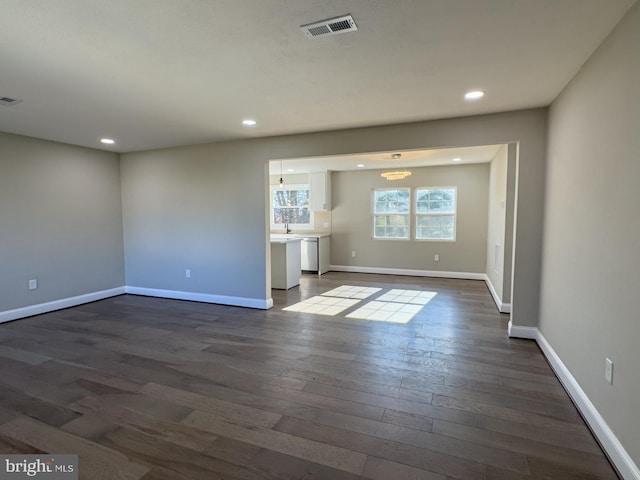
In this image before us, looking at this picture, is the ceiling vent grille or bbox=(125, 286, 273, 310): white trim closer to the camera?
the ceiling vent grille

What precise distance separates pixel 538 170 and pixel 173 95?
3559mm

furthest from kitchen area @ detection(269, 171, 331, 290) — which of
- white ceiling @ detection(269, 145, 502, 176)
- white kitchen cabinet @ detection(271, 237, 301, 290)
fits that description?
white ceiling @ detection(269, 145, 502, 176)

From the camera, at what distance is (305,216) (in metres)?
8.41

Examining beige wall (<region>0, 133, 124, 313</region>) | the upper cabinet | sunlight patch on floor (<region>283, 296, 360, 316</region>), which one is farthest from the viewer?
the upper cabinet

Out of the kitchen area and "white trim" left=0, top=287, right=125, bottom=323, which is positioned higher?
the kitchen area

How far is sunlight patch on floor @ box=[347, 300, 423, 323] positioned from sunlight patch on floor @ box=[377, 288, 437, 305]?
229mm

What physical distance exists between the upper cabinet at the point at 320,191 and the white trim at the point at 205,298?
3.45 m

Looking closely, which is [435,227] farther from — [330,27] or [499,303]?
[330,27]

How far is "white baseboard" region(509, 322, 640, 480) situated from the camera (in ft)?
5.53

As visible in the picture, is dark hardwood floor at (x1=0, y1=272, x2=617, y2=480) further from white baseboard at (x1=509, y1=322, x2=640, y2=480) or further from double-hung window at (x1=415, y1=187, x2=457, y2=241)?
double-hung window at (x1=415, y1=187, x2=457, y2=241)

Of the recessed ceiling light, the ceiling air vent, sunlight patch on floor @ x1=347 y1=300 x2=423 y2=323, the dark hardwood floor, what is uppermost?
the recessed ceiling light

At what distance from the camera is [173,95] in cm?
296

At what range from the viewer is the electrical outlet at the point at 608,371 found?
191 centimetres

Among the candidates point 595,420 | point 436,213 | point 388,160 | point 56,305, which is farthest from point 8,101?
point 436,213
